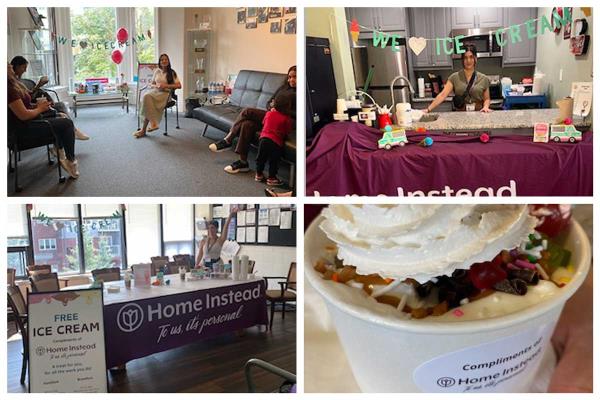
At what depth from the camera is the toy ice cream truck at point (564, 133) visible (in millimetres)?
1346

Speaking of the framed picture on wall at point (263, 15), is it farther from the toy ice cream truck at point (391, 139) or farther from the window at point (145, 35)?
the toy ice cream truck at point (391, 139)

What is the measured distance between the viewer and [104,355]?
1232 millimetres

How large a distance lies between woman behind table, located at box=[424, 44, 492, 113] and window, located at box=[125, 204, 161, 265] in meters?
0.80

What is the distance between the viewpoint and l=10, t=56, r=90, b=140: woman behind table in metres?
1.17

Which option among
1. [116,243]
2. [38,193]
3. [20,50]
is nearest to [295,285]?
[116,243]

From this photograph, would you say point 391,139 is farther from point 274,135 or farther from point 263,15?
point 263,15

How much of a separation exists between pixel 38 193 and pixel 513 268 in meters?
1.04

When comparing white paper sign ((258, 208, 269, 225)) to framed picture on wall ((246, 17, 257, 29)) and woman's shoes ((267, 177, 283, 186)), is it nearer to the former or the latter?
woman's shoes ((267, 177, 283, 186))

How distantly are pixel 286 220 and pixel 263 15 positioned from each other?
0.47 m

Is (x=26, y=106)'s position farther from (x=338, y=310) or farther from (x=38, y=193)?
(x=338, y=310)

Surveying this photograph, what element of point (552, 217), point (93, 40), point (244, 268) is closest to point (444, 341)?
point (552, 217)

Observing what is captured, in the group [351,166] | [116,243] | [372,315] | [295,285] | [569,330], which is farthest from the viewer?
[351,166]

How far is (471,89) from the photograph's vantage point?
1.50 metres

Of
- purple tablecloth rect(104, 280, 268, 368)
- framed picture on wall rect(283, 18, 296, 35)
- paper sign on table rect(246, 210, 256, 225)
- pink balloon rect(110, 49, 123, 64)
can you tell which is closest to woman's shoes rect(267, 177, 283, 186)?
paper sign on table rect(246, 210, 256, 225)
